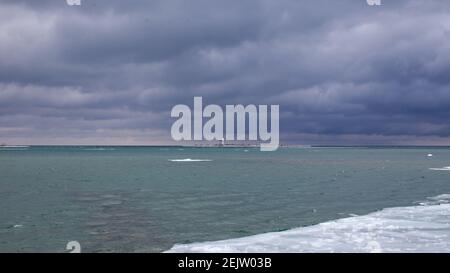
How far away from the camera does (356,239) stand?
1548 centimetres

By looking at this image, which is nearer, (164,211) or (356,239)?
(356,239)

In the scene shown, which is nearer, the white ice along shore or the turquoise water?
the white ice along shore

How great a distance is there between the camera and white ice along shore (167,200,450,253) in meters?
14.0

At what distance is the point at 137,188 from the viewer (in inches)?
1559

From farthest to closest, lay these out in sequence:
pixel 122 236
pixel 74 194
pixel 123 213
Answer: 1. pixel 74 194
2. pixel 123 213
3. pixel 122 236

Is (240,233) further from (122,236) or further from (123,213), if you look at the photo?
(123,213)

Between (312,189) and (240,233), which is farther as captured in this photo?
(312,189)

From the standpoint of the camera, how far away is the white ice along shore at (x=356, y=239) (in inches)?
552

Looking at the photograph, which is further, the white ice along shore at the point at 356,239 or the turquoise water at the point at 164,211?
the turquoise water at the point at 164,211
